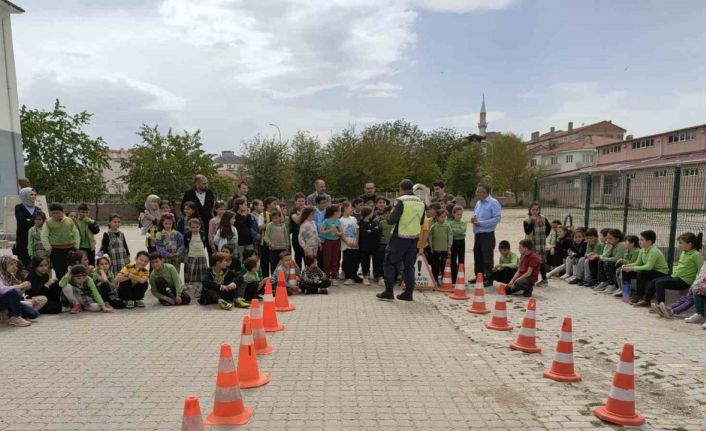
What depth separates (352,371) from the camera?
5027 mm

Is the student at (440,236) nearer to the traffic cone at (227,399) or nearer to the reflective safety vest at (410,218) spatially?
the reflective safety vest at (410,218)

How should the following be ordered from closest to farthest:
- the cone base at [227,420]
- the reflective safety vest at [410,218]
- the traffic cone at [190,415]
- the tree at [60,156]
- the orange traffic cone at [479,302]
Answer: the traffic cone at [190,415] → the cone base at [227,420] → the orange traffic cone at [479,302] → the reflective safety vest at [410,218] → the tree at [60,156]

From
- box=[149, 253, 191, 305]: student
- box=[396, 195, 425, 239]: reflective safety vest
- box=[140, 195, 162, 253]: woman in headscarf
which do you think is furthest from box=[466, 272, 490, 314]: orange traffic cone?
box=[140, 195, 162, 253]: woman in headscarf

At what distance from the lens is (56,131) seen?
109ft

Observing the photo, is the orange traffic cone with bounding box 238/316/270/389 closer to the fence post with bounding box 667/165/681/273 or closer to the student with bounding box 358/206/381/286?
the student with bounding box 358/206/381/286

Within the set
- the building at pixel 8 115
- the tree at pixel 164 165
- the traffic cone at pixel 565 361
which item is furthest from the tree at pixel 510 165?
the traffic cone at pixel 565 361

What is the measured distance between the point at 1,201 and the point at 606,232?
21.8m

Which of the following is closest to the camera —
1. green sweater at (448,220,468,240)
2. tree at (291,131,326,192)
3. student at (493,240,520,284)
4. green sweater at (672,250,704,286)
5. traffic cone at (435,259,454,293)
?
green sweater at (672,250,704,286)

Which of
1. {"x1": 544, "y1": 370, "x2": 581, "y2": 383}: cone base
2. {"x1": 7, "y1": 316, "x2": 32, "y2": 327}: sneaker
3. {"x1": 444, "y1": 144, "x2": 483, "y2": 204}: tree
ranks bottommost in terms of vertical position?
{"x1": 7, "y1": 316, "x2": 32, "y2": 327}: sneaker

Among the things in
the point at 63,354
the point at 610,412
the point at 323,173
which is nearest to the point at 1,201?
the point at 63,354

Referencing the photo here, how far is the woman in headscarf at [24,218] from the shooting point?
28.6ft

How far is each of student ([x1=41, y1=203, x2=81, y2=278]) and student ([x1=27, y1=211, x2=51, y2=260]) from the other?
154 mm

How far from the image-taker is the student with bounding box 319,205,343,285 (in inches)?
398

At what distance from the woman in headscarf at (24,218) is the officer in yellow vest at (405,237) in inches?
257
